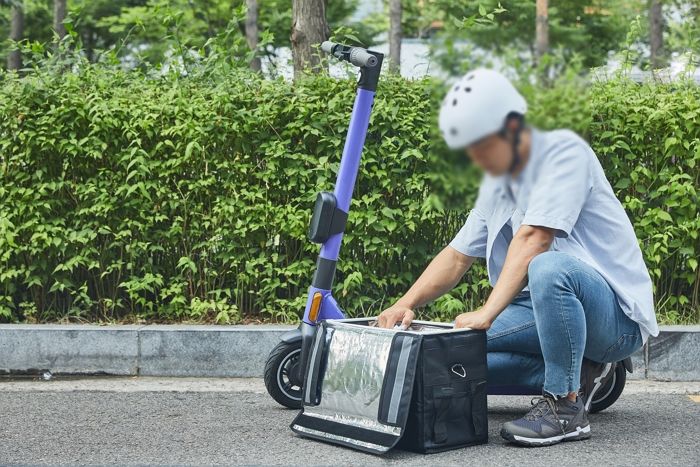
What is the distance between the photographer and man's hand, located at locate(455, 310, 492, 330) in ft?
12.7

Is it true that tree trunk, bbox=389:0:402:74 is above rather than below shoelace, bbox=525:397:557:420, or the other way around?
above

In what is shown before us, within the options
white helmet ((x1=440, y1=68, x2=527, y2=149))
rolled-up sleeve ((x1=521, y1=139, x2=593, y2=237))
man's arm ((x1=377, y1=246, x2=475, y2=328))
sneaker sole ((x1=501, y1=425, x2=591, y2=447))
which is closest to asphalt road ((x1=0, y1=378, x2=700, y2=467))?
sneaker sole ((x1=501, y1=425, x2=591, y2=447))

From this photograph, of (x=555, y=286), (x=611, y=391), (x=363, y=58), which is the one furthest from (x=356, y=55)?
(x=611, y=391)

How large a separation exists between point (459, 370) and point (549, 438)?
0.44m

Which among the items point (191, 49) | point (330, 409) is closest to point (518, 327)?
point (330, 409)

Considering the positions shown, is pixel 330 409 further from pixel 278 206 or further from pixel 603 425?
pixel 278 206

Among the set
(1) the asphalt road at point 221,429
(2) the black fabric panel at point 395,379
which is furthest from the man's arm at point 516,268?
(1) the asphalt road at point 221,429

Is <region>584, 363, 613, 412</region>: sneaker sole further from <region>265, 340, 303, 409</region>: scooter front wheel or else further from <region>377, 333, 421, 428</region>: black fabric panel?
<region>265, 340, 303, 409</region>: scooter front wheel

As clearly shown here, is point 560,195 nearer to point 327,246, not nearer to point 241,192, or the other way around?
point 327,246

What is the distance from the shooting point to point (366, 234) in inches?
231

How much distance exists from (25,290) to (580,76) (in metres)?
3.81

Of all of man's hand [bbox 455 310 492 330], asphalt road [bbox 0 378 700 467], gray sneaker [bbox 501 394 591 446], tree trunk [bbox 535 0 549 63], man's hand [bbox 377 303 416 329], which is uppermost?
tree trunk [bbox 535 0 549 63]

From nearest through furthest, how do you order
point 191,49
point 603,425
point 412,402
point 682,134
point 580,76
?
point 580,76 < point 412,402 < point 603,425 < point 682,134 < point 191,49

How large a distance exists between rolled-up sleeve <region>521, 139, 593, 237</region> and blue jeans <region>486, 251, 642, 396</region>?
0.53ft
